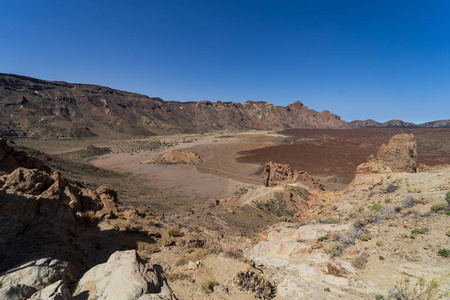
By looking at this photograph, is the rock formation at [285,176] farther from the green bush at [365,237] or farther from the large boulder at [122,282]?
the large boulder at [122,282]

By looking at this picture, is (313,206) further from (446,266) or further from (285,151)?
Result: (285,151)

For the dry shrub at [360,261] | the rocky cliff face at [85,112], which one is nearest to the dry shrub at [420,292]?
the dry shrub at [360,261]

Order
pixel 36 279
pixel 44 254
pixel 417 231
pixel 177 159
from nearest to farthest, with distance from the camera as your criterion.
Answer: pixel 36 279, pixel 44 254, pixel 417 231, pixel 177 159

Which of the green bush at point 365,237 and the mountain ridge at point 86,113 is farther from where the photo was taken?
the mountain ridge at point 86,113

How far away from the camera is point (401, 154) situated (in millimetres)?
17766

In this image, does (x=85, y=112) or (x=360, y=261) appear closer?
(x=360, y=261)

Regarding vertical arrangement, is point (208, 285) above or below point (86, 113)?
below

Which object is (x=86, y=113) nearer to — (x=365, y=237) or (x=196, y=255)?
(x=196, y=255)

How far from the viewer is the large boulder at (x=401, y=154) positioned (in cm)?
1730

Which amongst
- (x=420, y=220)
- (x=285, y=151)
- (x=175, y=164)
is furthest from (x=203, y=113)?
(x=420, y=220)

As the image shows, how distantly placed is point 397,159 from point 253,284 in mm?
18921

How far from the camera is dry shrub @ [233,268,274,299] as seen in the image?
225 inches

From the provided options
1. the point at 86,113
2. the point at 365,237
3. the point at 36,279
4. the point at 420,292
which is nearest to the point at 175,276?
the point at 36,279

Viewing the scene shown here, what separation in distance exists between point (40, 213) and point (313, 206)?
1607 centimetres
